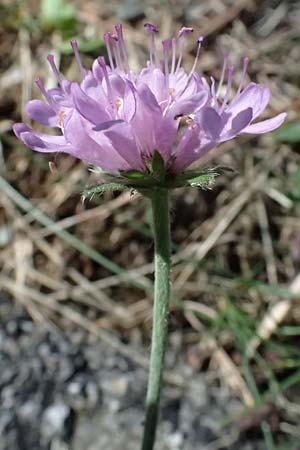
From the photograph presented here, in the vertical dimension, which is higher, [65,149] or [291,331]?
[65,149]

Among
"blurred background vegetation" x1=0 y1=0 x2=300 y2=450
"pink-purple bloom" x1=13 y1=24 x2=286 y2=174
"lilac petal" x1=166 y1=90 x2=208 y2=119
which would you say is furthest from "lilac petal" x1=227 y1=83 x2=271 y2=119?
"blurred background vegetation" x1=0 y1=0 x2=300 y2=450

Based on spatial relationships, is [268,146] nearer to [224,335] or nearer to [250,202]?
[250,202]

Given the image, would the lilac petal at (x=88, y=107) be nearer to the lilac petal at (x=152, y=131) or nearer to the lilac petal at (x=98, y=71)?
the lilac petal at (x=152, y=131)

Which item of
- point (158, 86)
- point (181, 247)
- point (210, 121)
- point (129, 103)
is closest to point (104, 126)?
point (129, 103)

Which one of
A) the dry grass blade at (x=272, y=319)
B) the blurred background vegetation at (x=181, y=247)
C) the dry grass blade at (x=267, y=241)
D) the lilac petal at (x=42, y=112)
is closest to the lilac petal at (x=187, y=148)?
the lilac petal at (x=42, y=112)

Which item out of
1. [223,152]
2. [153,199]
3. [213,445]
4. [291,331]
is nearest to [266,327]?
[291,331]

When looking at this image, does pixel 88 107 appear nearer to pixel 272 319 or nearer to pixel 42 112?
pixel 42 112

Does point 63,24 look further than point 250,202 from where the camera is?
Yes
